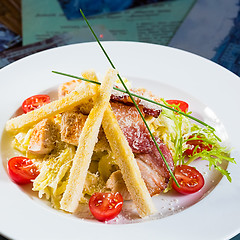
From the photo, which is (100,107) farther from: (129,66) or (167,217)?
(129,66)

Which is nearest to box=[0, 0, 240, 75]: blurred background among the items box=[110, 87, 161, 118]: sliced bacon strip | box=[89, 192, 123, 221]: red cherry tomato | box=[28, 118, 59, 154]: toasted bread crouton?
box=[28, 118, 59, 154]: toasted bread crouton

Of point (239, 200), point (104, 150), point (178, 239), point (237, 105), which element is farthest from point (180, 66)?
point (178, 239)

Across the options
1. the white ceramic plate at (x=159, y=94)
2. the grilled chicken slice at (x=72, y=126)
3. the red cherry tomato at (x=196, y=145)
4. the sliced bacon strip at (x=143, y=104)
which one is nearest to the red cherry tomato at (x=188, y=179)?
the white ceramic plate at (x=159, y=94)

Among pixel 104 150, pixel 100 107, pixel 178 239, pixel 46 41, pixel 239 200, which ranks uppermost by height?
pixel 46 41

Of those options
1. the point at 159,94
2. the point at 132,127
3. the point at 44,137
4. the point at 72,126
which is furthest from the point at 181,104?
the point at 44,137

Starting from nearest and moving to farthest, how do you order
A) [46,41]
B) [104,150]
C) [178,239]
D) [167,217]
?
[178,239], [167,217], [104,150], [46,41]

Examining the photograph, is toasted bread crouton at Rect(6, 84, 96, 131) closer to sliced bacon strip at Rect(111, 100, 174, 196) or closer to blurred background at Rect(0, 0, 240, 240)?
sliced bacon strip at Rect(111, 100, 174, 196)
